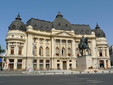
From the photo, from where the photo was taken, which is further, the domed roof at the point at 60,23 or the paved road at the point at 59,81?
the domed roof at the point at 60,23

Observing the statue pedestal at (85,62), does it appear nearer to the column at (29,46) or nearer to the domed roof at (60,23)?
the column at (29,46)

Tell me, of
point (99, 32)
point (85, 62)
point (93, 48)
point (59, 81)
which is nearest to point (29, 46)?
point (85, 62)

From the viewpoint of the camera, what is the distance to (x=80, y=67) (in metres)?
42.0

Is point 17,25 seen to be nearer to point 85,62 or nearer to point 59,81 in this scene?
point 85,62

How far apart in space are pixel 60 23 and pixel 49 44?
13328mm

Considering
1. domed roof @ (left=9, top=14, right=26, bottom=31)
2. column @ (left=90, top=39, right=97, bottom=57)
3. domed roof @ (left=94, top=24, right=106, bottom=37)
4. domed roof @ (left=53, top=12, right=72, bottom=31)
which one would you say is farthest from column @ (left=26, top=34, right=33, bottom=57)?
domed roof @ (left=94, top=24, right=106, bottom=37)

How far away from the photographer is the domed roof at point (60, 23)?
7153 centimetres

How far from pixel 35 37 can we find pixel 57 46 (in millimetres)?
12282

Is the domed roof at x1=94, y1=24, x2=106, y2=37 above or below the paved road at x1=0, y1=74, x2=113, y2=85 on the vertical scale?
above

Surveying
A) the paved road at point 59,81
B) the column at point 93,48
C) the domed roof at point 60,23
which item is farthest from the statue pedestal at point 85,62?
the column at point 93,48

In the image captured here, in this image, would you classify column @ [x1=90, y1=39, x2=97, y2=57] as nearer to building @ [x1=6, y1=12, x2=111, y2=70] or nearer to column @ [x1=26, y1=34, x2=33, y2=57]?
building @ [x1=6, y1=12, x2=111, y2=70]

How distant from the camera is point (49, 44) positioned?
68688 millimetres

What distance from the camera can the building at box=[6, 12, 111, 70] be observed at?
194ft

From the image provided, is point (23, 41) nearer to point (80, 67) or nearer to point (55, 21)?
point (55, 21)
